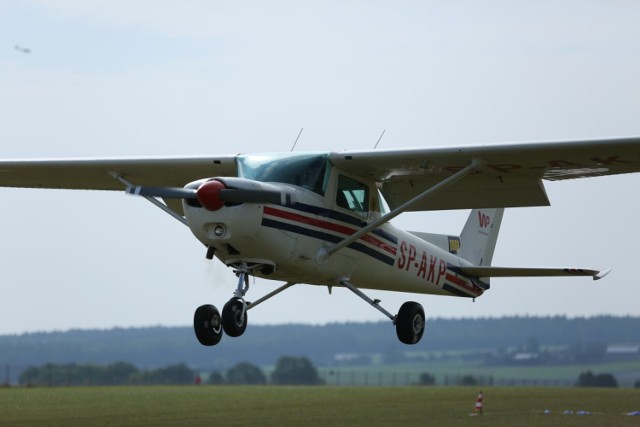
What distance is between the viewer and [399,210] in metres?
21.5

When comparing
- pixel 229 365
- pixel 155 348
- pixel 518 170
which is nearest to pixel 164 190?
pixel 518 170

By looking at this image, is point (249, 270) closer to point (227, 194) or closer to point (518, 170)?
point (227, 194)

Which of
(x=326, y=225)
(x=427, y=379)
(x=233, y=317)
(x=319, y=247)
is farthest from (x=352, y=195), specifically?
(x=427, y=379)

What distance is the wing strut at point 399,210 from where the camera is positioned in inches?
817

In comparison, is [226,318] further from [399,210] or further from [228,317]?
[399,210]

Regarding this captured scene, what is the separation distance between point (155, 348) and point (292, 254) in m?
87.5

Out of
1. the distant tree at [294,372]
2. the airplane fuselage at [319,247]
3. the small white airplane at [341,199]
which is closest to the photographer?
the airplane fuselage at [319,247]

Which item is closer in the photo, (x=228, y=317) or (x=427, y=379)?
(x=228, y=317)

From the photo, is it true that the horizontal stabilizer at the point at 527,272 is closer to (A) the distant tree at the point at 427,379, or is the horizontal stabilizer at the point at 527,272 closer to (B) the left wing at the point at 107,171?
(B) the left wing at the point at 107,171

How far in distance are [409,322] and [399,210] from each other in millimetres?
2149

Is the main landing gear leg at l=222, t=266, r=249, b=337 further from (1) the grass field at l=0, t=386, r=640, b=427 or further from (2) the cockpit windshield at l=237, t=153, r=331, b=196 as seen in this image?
(1) the grass field at l=0, t=386, r=640, b=427

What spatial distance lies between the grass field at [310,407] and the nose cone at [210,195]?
23.8 metres

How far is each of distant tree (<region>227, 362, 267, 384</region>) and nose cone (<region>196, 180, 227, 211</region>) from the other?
7103 centimetres

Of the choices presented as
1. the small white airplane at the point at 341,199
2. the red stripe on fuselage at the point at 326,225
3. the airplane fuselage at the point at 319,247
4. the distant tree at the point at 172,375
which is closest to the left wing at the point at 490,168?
the small white airplane at the point at 341,199
